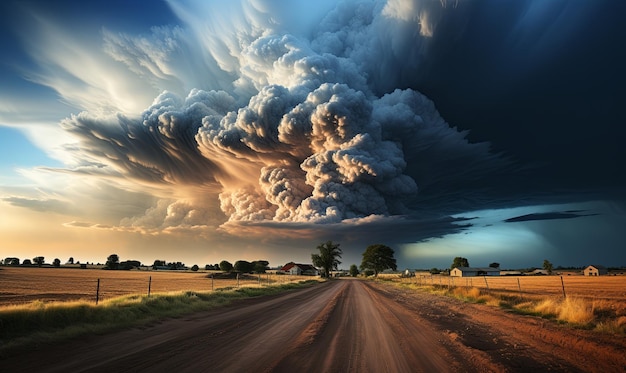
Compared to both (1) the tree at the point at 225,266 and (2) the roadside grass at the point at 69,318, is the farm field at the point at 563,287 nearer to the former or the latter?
(2) the roadside grass at the point at 69,318

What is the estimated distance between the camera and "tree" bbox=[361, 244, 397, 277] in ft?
398

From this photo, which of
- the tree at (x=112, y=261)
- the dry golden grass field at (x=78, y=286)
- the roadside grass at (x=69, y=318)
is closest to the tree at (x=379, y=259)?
the dry golden grass field at (x=78, y=286)

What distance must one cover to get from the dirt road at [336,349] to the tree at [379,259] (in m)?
111

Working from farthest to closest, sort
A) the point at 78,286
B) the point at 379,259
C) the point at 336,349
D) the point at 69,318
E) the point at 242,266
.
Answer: the point at 379,259 → the point at 242,266 → the point at 78,286 → the point at 69,318 → the point at 336,349

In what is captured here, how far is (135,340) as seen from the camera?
9875 millimetres

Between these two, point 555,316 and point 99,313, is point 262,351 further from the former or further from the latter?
point 555,316

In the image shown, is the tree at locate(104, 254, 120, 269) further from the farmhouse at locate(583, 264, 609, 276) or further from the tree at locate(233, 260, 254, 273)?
the farmhouse at locate(583, 264, 609, 276)

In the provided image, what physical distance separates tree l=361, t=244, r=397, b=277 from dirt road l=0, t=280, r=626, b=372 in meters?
111

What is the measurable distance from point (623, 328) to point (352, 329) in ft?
26.9

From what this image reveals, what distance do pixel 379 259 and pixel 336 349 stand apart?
384 feet

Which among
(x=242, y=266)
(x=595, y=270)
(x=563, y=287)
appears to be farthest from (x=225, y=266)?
(x=595, y=270)

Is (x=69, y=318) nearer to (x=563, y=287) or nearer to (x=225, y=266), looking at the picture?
(x=563, y=287)

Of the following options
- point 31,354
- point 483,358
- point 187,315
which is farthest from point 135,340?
point 483,358

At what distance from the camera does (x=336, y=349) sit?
27.5ft
